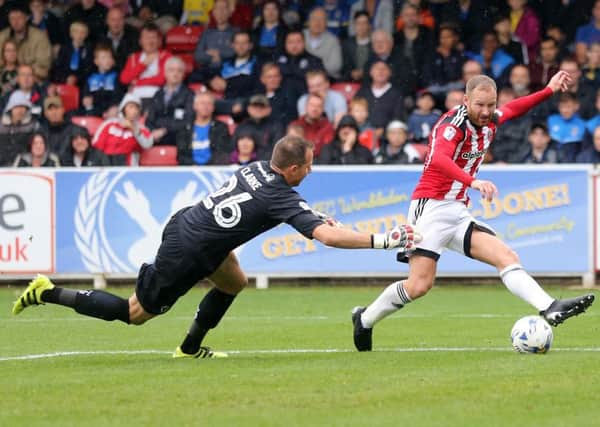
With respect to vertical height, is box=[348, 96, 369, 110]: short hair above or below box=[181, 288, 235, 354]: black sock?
above

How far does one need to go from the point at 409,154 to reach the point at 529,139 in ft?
5.26

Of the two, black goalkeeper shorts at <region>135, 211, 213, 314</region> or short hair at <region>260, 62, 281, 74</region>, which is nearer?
black goalkeeper shorts at <region>135, 211, 213, 314</region>

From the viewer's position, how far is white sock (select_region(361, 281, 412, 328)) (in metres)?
10.0

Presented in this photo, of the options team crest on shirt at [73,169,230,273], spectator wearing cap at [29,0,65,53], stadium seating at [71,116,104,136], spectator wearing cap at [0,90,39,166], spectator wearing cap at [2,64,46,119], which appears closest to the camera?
team crest on shirt at [73,169,230,273]

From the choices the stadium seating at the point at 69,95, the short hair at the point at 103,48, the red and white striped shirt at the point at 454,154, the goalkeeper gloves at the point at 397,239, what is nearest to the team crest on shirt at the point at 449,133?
the red and white striped shirt at the point at 454,154

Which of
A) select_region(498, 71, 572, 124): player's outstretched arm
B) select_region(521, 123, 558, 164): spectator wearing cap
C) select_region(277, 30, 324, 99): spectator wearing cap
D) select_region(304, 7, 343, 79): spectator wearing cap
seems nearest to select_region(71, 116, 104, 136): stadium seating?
select_region(277, 30, 324, 99): spectator wearing cap

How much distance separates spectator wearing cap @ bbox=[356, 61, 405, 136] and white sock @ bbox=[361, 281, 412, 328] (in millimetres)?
8861

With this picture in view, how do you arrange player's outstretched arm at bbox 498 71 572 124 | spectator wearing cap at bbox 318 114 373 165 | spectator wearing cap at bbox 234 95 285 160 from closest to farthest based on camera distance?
1. player's outstretched arm at bbox 498 71 572 124
2. spectator wearing cap at bbox 318 114 373 165
3. spectator wearing cap at bbox 234 95 285 160

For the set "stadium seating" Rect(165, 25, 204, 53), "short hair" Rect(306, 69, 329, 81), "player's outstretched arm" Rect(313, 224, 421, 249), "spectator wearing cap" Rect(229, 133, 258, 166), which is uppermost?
"stadium seating" Rect(165, 25, 204, 53)

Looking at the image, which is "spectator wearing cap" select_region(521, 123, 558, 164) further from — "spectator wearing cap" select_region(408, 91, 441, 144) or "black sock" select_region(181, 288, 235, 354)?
"black sock" select_region(181, 288, 235, 354)

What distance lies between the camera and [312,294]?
54.2 feet

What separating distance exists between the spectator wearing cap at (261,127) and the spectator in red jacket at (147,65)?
2.18m

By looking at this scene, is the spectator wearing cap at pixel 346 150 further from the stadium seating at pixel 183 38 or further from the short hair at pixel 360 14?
the stadium seating at pixel 183 38

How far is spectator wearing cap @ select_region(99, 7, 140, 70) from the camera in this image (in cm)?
2120
